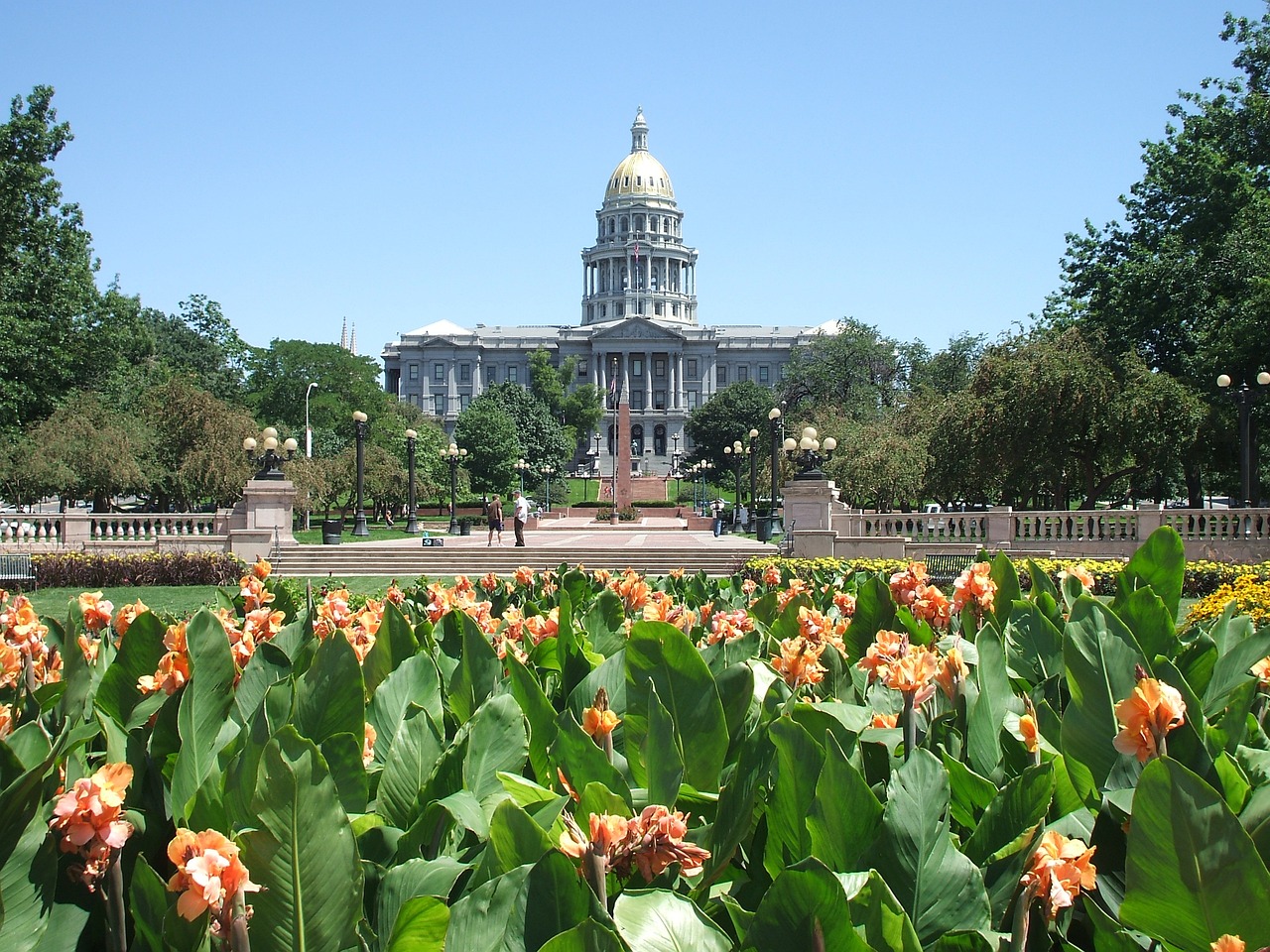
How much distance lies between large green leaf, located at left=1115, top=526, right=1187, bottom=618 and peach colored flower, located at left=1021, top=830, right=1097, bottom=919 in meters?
1.97

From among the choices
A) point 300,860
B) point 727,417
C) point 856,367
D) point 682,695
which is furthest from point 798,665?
point 727,417

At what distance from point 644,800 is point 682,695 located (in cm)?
24

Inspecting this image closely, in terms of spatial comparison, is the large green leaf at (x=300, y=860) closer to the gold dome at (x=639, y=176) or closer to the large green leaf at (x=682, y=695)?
the large green leaf at (x=682, y=695)

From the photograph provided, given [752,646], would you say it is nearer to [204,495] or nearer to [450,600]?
[450,600]

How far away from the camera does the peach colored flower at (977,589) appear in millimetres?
3693

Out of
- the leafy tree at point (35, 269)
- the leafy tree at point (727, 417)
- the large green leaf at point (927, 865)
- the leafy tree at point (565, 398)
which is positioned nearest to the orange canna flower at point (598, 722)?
the large green leaf at point (927, 865)

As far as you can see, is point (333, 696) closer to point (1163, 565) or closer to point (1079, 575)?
point (1163, 565)

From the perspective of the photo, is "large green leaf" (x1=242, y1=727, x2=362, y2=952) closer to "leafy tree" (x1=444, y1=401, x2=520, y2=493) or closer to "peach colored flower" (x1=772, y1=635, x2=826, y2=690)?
"peach colored flower" (x1=772, y1=635, x2=826, y2=690)

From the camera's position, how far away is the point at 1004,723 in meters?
2.43

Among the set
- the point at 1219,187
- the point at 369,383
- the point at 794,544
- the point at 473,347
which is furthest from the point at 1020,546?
the point at 473,347

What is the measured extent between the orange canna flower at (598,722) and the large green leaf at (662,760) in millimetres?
220

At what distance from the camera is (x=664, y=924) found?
1.48 m

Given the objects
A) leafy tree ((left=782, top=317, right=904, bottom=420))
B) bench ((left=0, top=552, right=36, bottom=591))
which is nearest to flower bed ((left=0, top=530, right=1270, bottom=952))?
bench ((left=0, top=552, right=36, bottom=591))

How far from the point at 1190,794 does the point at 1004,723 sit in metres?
1.02
